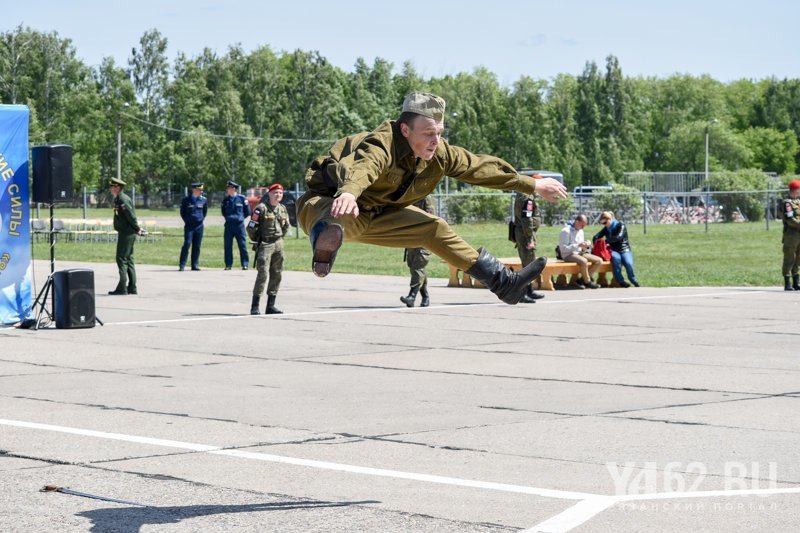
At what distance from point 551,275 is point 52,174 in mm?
10156

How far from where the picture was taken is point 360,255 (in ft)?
119

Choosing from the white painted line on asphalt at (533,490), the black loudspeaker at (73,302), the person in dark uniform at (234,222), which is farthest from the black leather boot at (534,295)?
the white painted line on asphalt at (533,490)

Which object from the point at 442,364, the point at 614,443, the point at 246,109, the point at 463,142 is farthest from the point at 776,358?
the point at 246,109

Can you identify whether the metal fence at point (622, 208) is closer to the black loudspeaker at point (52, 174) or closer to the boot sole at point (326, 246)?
the black loudspeaker at point (52, 174)

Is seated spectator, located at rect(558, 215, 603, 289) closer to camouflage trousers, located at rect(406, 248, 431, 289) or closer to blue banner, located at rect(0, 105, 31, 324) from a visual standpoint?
camouflage trousers, located at rect(406, 248, 431, 289)

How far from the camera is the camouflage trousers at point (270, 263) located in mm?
18750

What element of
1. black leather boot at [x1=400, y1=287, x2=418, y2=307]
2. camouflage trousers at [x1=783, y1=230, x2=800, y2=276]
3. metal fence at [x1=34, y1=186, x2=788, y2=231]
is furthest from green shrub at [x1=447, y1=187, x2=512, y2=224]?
black leather boot at [x1=400, y1=287, x2=418, y2=307]

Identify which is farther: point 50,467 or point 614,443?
point 614,443

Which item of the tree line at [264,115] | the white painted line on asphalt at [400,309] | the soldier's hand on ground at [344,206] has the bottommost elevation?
the white painted line on asphalt at [400,309]

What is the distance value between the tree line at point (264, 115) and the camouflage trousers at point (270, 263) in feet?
219

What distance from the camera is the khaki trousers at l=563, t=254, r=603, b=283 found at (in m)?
23.9

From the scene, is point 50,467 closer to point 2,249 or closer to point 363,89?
point 2,249

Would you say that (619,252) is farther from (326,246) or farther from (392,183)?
(326,246)

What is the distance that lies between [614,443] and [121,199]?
16.1 meters
